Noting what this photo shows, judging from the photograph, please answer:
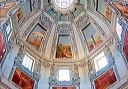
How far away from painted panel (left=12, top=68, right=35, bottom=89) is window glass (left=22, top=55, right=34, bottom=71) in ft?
3.46

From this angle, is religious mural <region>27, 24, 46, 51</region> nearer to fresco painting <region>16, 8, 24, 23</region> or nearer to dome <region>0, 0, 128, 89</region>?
dome <region>0, 0, 128, 89</region>

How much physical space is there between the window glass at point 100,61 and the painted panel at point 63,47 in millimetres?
2453

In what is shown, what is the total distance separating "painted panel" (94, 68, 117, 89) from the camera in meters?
17.5

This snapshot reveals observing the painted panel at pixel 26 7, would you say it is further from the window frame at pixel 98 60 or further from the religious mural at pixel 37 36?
the window frame at pixel 98 60

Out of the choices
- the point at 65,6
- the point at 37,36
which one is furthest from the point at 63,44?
the point at 65,6

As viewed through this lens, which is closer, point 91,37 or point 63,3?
point 91,37

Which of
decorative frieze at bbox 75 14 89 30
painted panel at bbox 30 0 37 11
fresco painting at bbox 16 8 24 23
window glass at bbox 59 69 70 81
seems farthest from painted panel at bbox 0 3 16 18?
decorative frieze at bbox 75 14 89 30

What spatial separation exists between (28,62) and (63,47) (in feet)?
12.0

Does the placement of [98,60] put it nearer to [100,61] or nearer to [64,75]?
[100,61]

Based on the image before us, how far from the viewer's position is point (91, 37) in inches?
877

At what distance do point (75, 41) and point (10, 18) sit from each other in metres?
5.72

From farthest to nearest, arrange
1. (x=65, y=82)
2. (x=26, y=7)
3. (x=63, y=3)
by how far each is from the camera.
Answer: (x=63, y=3) < (x=26, y=7) < (x=65, y=82)

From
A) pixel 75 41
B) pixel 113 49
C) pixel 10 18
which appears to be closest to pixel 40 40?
pixel 75 41

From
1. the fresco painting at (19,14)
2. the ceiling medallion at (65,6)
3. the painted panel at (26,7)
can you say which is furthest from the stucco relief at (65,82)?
the ceiling medallion at (65,6)
